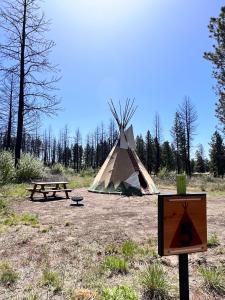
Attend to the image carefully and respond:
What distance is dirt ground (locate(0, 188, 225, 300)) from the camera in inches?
163

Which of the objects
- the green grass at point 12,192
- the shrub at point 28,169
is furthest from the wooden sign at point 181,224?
the shrub at point 28,169

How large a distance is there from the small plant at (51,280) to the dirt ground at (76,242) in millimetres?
85

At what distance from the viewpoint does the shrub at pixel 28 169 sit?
17.1 m

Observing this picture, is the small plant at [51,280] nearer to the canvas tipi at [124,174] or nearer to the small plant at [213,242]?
the small plant at [213,242]

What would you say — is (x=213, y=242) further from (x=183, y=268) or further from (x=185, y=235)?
(x=185, y=235)

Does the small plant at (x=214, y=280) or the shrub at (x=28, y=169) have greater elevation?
the shrub at (x=28, y=169)

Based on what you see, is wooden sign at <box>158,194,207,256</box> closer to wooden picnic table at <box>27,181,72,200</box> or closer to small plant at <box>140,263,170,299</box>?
small plant at <box>140,263,170,299</box>

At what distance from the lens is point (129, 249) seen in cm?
523

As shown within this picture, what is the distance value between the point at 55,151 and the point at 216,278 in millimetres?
87240

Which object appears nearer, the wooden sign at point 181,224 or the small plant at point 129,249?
the wooden sign at point 181,224

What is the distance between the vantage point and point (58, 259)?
4934 millimetres

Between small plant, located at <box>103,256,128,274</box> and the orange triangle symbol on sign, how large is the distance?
1503 mm

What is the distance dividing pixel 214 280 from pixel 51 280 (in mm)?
1896

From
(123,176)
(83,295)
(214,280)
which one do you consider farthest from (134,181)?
(83,295)
